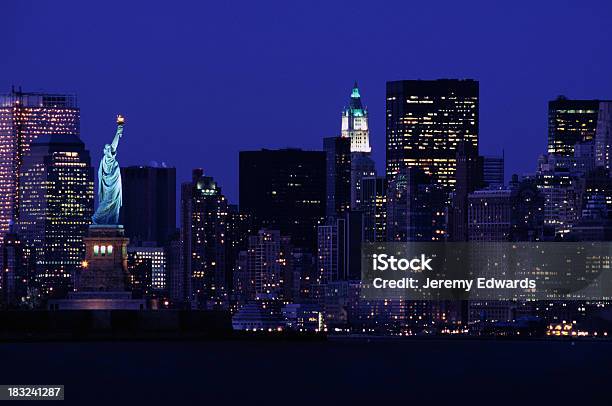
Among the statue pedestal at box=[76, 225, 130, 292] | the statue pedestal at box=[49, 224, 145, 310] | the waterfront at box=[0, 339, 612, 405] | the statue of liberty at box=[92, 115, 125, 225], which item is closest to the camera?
the waterfront at box=[0, 339, 612, 405]

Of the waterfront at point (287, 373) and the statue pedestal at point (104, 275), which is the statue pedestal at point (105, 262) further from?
the waterfront at point (287, 373)

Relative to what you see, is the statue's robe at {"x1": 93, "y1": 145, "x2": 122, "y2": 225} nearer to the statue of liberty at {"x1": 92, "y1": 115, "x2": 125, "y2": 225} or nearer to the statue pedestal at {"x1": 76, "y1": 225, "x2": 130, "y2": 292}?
the statue of liberty at {"x1": 92, "y1": 115, "x2": 125, "y2": 225}

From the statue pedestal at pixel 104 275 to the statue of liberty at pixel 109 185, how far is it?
73 centimetres

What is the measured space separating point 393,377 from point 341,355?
28.0 meters

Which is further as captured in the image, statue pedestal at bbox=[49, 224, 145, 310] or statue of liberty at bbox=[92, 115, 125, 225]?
statue pedestal at bbox=[49, 224, 145, 310]

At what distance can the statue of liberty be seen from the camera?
156m

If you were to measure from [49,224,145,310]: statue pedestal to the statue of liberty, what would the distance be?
2.40 feet

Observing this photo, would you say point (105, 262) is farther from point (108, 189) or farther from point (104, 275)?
point (108, 189)

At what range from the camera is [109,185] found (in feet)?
516

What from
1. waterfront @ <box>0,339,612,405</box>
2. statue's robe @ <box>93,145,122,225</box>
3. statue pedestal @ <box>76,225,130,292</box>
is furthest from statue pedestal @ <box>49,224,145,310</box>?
waterfront @ <box>0,339,612,405</box>

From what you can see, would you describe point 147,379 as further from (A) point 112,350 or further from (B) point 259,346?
(B) point 259,346

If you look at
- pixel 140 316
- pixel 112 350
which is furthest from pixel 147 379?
pixel 140 316

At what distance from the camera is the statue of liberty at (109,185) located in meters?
156

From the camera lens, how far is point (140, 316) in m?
151
